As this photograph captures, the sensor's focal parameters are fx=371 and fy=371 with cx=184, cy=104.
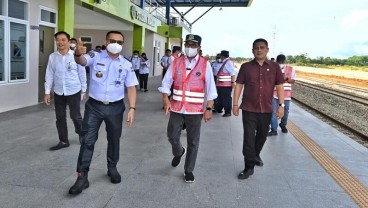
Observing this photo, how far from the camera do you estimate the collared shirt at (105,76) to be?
13.6ft

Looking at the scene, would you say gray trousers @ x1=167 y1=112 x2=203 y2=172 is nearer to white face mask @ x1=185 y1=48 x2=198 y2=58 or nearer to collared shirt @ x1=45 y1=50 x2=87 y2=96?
white face mask @ x1=185 y1=48 x2=198 y2=58

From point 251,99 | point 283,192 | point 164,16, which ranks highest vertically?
point 164,16

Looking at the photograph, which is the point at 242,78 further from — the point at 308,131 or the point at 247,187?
the point at 308,131

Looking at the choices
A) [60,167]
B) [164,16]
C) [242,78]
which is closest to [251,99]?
[242,78]

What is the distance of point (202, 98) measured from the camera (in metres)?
4.62

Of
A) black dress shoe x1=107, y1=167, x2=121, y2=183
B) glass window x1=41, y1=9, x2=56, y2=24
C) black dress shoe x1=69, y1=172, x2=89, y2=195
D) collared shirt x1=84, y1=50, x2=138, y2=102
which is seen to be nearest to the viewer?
black dress shoe x1=69, y1=172, x2=89, y2=195

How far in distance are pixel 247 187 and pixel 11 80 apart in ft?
23.5

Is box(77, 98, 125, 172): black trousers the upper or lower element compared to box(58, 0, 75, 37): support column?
lower

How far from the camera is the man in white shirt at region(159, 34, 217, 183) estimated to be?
4.57 meters

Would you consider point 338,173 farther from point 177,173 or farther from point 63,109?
point 63,109

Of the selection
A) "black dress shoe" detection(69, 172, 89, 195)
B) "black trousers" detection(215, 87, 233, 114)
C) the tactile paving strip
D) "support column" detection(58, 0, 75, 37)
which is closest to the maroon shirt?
the tactile paving strip

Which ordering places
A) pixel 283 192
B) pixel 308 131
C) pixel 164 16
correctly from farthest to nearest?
pixel 164 16, pixel 308 131, pixel 283 192

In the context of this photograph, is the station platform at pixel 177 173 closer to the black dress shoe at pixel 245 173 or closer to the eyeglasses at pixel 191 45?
the black dress shoe at pixel 245 173

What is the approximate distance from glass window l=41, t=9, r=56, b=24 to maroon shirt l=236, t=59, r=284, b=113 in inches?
297
